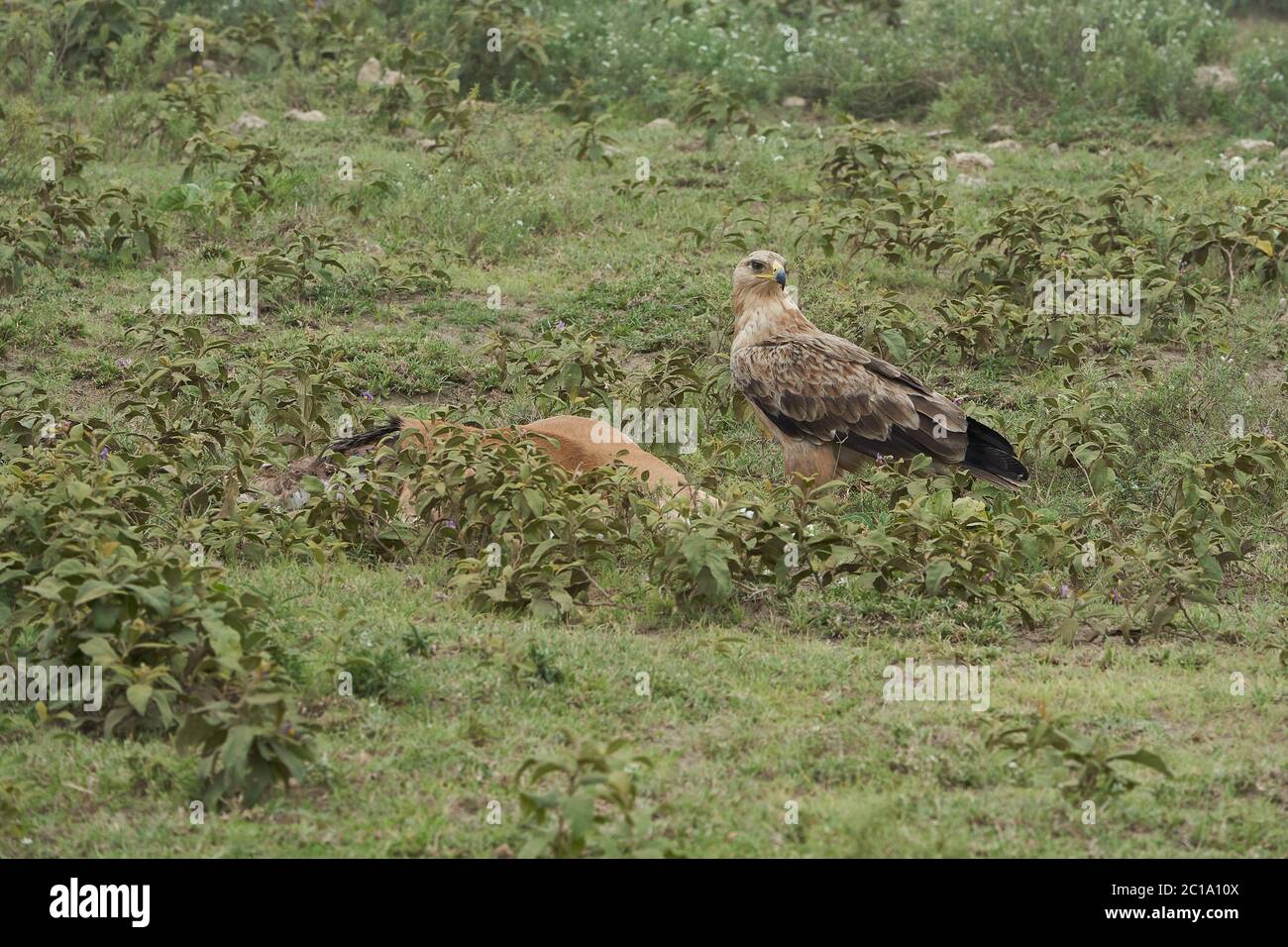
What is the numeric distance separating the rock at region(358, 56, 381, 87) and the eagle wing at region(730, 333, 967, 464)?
6910mm

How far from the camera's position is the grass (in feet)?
16.4

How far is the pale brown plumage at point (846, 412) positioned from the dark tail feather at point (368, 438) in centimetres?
181

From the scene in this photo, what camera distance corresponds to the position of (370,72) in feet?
46.7

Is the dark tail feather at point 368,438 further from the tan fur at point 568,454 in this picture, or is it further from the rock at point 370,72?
the rock at point 370,72

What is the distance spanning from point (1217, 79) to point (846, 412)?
7714mm

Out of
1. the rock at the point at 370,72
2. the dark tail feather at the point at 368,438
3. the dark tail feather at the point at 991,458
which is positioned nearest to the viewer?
the dark tail feather at the point at 368,438

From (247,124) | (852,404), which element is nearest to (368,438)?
(852,404)

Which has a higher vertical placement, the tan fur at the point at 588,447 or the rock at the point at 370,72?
the rock at the point at 370,72

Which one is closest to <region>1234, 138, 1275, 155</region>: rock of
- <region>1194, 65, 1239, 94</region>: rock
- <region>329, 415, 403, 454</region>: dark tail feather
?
<region>1194, 65, 1239, 94</region>: rock

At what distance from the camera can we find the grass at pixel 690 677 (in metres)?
5.00

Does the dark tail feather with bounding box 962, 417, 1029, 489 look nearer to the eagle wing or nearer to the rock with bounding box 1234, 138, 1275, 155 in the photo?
the eagle wing

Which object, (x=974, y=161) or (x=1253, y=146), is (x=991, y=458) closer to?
(x=974, y=161)

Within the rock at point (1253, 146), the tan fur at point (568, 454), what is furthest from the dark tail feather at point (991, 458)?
the rock at point (1253, 146)
